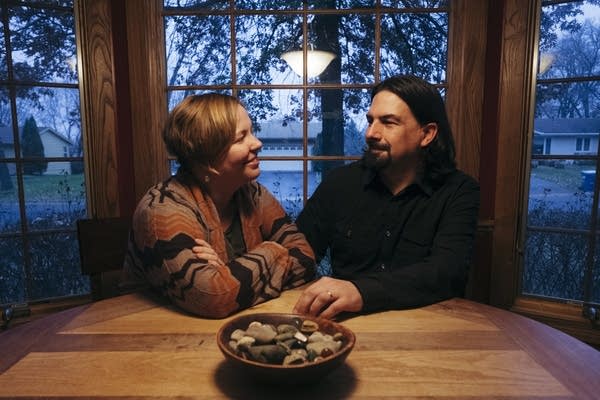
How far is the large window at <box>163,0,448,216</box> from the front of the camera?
2020 millimetres

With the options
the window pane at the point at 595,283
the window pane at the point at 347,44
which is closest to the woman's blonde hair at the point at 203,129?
the window pane at the point at 347,44

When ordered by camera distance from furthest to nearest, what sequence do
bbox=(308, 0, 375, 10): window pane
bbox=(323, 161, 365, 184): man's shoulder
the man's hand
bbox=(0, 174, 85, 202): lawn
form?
bbox=(308, 0, 375, 10): window pane < bbox=(0, 174, 85, 202): lawn < bbox=(323, 161, 365, 184): man's shoulder < the man's hand

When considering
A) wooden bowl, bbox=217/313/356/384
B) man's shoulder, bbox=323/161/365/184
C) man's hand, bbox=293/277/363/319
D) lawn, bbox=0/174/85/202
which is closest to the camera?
wooden bowl, bbox=217/313/356/384

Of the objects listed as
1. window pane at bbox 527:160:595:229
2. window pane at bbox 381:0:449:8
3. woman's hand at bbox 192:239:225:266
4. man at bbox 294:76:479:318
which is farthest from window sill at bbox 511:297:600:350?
woman's hand at bbox 192:239:225:266

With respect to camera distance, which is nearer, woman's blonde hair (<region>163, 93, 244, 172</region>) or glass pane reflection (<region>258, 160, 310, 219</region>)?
woman's blonde hair (<region>163, 93, 244, 172</region>)

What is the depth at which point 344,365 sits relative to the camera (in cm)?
73

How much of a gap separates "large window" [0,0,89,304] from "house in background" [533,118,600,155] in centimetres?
220

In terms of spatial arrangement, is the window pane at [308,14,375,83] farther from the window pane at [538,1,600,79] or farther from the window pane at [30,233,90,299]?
the window pane at [30,233,90,299]

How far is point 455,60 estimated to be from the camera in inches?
78.0

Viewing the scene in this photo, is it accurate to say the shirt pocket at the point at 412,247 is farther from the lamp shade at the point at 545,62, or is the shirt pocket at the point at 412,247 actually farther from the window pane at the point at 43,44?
the window pane at the point at 43,44

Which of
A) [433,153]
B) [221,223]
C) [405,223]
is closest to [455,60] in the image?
[433,153]

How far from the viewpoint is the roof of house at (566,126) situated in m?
1.81

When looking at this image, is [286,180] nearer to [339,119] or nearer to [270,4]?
[339,119]

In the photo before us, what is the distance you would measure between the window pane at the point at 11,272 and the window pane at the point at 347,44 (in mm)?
1661
